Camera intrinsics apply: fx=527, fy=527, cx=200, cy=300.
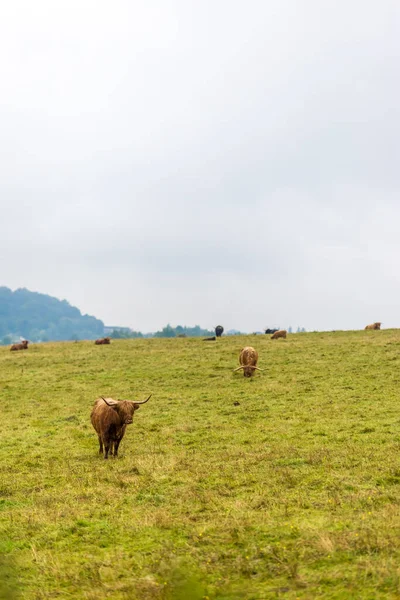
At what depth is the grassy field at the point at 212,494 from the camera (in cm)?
815

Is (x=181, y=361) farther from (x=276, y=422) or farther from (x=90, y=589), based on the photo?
(x=90, y=589)

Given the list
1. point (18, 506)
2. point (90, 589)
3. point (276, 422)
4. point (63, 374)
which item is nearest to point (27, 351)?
point (63, 374)

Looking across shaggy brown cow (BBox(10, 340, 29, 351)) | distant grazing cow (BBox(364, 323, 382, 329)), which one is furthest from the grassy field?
distant grazing cow (BBox(364, 323, 382, 329))

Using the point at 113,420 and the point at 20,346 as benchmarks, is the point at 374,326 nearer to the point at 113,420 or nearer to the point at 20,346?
the point at 20,346

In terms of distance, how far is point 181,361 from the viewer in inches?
1513

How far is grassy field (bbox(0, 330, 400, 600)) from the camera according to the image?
26.7ft

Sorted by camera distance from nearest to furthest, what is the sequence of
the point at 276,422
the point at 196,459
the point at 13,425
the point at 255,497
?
the point at 255,497
the point at 196,459
the point at 276,422
the point at 13,425

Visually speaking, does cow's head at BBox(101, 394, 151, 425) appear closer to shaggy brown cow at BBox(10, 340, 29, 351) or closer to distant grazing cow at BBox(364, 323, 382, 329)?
shaggy brown cow at BBox(10, 340, 29, 351)

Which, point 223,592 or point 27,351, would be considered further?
point 27,351

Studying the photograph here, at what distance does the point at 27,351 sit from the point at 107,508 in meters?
40.6

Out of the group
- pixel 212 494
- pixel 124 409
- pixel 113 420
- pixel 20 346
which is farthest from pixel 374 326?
pixel 212 494

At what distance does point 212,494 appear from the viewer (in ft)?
39.9

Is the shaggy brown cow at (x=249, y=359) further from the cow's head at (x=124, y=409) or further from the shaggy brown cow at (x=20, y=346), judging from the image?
the shaggy brown cow at (x=20, y=346)

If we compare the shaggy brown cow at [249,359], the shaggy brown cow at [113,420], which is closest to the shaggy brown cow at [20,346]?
the shaggy brown cow at [249,359]
